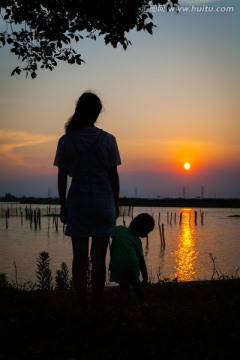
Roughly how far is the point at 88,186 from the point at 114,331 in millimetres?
1530

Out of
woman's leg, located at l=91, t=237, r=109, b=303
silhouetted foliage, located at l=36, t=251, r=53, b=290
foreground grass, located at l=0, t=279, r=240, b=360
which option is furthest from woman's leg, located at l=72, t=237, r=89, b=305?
silhouetted foliage, located at l=36, t=251, r=53, b=290

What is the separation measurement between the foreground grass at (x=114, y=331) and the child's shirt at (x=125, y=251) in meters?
0.52

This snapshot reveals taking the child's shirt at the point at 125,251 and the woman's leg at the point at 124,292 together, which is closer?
the child's shirt at the point at 125,251

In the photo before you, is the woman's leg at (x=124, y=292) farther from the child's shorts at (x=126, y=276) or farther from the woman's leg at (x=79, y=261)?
the woman's leg at (x=79, y=261)

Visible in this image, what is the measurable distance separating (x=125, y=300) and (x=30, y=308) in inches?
51.8

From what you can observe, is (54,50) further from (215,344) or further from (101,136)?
(215,344)

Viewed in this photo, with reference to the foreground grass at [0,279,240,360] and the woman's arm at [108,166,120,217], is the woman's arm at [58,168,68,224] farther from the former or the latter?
the foreground grass at [0,279,240,360]

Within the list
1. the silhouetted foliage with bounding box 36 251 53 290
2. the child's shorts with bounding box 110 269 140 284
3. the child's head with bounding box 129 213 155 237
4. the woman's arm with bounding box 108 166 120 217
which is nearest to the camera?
the woman's arm with bounding box 108 166 120 217

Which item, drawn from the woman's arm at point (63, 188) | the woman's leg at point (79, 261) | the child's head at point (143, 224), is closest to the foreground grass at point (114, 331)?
the woman's leg at point (79, 261)

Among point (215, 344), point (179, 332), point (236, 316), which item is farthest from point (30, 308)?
point (236, 316)

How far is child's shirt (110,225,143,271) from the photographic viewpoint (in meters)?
5.25

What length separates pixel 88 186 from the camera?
4656 millimetres

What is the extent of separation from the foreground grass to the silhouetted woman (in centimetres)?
45

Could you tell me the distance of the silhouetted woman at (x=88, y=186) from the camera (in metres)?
4.62
